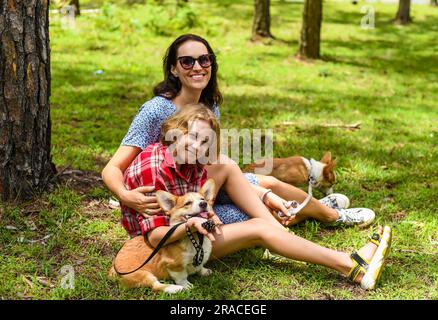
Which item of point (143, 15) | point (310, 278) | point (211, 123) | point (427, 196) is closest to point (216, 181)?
point (211, 123)

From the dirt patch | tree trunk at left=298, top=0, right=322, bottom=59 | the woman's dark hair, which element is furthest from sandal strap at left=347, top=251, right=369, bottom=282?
tree trunk at left=298, top=0, right=322, bottom=59

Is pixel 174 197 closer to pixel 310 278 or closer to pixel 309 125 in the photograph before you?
pixel 310 278

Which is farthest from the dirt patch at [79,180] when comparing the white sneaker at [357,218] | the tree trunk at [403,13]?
the tree trunk at [403,13]

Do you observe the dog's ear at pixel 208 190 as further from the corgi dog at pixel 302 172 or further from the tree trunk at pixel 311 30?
the tree trunk at pixel 311 30

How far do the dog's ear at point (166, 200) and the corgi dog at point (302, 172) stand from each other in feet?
5.53

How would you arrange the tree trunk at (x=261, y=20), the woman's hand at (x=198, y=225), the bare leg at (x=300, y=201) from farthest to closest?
the tree trunk at (x=261, y=20) → the bare leg at (x=300, y=201) → the woman's hand at (x=198, y=225)

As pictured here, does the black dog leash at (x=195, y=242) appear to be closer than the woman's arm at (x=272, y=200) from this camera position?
Yes

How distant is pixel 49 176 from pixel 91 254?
908 mm

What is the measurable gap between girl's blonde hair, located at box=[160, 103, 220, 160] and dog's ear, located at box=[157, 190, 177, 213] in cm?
32

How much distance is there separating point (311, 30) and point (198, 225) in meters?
7.46

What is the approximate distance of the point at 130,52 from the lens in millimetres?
9977

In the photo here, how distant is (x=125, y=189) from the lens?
3.23m

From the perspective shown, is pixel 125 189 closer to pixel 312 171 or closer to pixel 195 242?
pixel 195 242

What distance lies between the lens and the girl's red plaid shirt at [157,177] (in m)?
3.13
